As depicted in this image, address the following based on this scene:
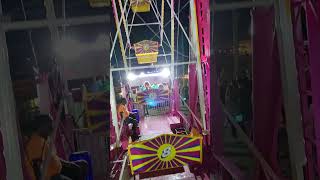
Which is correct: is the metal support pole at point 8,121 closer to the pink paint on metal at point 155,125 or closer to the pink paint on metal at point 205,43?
the pink paint on metal at point 205,43

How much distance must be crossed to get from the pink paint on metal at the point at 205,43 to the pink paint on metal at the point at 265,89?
8.56ft

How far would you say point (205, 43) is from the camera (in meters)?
6.15

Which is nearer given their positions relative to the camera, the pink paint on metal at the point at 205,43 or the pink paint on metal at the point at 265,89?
the pink paint on metal at the point at 265,89

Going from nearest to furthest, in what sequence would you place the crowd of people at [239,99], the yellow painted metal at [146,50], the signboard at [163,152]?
the signboard at [163,152] < the crowd of people at [239,99] < the yellow painted metal at [146,50]

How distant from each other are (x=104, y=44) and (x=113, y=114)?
2.15 meters

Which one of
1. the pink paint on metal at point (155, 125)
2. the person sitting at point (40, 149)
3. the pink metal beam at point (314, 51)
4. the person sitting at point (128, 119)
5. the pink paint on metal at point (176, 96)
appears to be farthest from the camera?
the pink paint on metal at point (176, 96)

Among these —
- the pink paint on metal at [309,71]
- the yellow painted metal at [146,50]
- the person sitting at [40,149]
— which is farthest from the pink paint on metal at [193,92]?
the pink paint on metal at [309,71]

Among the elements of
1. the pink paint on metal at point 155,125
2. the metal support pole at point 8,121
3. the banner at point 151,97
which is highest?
the metal support pole at point 8,121

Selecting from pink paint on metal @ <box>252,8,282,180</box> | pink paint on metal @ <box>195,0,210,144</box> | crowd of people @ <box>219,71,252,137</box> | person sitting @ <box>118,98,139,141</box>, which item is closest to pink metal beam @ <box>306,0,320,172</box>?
pink paint on metal @ <box>252,8,282,180</box>

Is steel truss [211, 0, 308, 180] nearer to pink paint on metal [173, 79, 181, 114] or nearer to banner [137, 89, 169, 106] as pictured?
pink paint on metal [173, 79, 181, 114]

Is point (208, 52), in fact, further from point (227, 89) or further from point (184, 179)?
point (184, 179)

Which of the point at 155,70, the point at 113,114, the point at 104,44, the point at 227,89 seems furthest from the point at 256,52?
the point at 155,70

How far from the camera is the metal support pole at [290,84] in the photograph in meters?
2.61

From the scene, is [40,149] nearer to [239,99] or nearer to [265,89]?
[265,89]
